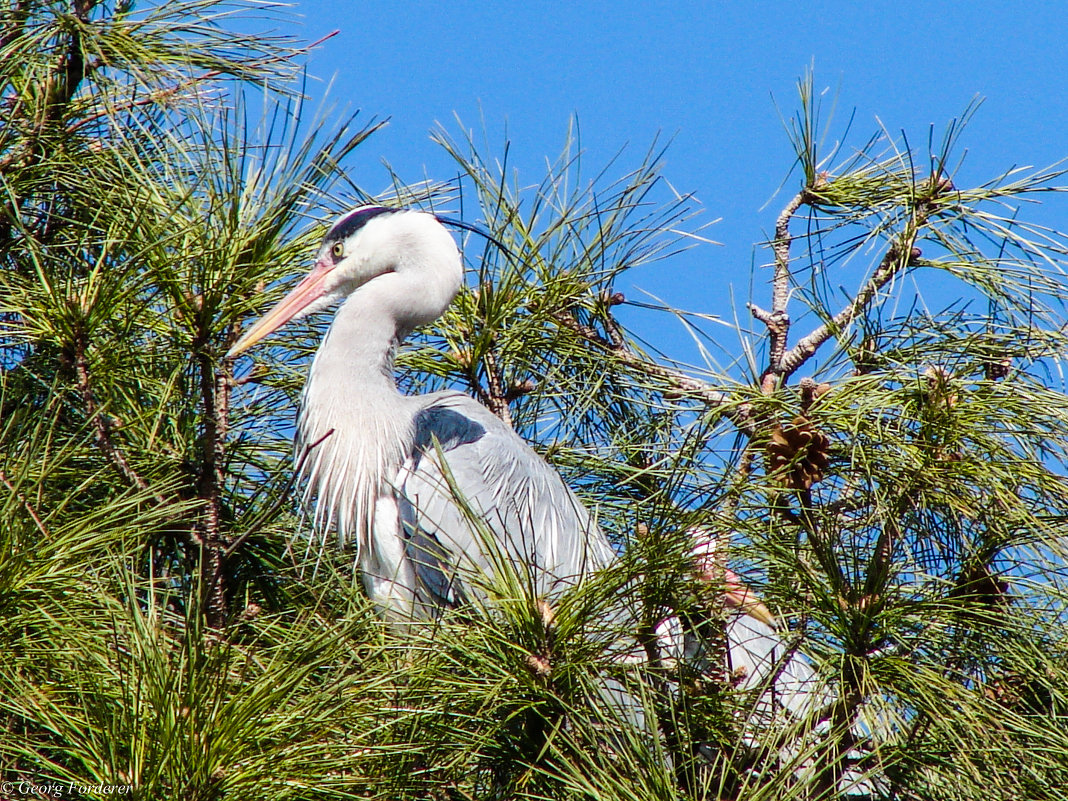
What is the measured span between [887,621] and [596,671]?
0.30 meters

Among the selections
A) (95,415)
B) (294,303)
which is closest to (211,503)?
(95,415)

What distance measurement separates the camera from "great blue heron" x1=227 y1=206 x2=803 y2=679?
236cm

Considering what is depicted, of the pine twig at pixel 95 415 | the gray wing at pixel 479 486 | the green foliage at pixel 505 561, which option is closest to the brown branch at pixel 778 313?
the green foliage at pixel 505 561

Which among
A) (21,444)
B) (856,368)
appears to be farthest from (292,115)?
(856,368)

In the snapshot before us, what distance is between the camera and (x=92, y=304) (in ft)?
5.41

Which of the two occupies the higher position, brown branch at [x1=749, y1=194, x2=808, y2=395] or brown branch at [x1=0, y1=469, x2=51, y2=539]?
brown branch at [x1=749, y1=194, x2=808, y2=395]

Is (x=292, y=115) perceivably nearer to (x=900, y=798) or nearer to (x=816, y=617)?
(x=816, y=617)

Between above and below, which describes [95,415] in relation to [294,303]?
below

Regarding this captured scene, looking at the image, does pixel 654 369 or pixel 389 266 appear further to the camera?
pixel 389 266

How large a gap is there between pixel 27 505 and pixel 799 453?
900mm

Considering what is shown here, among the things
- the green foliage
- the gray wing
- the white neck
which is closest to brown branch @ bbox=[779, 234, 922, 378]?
the green foliage

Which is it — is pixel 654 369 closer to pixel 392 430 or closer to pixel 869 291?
pixel 869 291

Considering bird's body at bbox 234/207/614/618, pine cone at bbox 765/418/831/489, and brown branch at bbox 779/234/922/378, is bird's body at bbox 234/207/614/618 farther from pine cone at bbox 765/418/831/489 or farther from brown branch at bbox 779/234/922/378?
pine cone at bbox 765/418/831/489

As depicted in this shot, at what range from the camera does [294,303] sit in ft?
7.63
